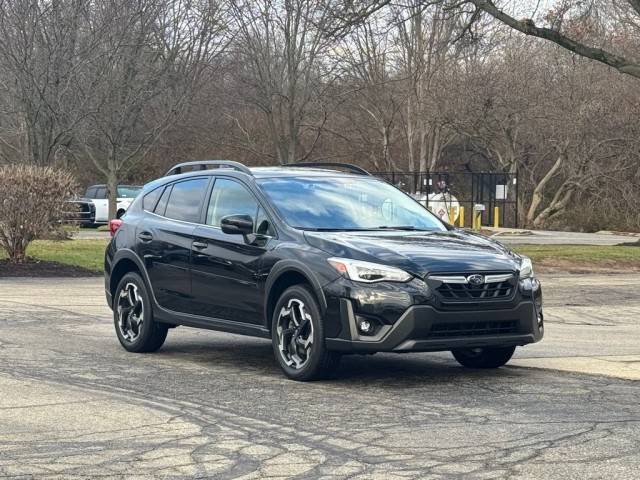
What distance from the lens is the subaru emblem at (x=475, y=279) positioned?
334 inches

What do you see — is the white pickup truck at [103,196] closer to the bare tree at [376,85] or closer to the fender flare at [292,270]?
the bare tree at [376,85]

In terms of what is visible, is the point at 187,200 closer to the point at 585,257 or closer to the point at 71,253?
the point at 71,253

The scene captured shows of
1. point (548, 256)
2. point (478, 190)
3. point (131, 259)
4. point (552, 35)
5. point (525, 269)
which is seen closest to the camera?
point (525, 269)

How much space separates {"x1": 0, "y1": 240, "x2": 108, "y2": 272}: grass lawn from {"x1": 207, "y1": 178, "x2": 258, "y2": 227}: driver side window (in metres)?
10.8

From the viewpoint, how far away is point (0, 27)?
79.0 feet

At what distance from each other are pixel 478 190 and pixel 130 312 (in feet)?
103

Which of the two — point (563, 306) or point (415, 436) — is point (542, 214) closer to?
point (563, 306)

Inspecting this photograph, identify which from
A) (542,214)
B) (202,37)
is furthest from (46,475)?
(542,214)

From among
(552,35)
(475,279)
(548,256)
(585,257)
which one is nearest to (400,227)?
(475,279)

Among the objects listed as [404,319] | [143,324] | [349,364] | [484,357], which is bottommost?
[349,364]

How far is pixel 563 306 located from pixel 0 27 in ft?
45.5

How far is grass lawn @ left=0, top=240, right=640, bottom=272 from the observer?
22.0 m

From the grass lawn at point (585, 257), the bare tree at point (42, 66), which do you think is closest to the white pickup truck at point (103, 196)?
the bare tree at point (42, 66)

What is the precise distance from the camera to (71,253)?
23250mm
